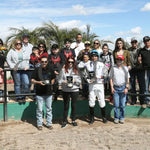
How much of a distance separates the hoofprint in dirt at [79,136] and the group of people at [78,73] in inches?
9.9

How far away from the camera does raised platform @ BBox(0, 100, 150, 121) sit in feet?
18.2

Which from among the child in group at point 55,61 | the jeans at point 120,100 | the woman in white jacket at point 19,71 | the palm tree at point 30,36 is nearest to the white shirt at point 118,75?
the jeans at point 120,100

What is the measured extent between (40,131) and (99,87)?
162cm

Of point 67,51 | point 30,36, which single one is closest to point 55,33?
point 30,36

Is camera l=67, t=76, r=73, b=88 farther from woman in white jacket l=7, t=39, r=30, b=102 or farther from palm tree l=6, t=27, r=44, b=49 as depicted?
palm tree l=6, t=27, r=44, b=49

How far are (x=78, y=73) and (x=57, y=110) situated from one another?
133 centimetres

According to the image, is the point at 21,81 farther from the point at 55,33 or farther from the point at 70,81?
the point at 55,33

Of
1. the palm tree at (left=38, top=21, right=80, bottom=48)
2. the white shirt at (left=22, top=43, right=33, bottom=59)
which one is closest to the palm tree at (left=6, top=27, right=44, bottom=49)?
the palm tree at (left=38, top=21, right=80, bottom=48)

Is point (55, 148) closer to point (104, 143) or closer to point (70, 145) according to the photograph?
point (70, 145)

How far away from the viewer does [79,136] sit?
14.7 ft

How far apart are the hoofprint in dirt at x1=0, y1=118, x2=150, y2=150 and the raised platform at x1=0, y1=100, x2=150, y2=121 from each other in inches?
8.4

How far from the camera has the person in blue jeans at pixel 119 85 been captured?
5.23 meters

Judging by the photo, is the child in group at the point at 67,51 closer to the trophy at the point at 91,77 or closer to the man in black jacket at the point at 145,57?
the trophy at the point at 91,77

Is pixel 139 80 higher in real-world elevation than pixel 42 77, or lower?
lower
